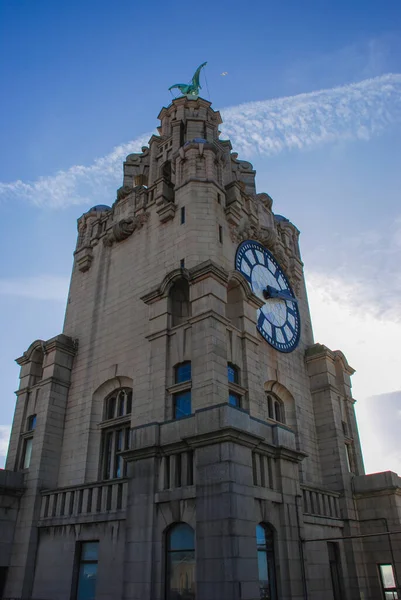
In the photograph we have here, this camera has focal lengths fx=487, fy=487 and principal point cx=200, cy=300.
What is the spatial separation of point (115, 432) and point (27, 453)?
632cm

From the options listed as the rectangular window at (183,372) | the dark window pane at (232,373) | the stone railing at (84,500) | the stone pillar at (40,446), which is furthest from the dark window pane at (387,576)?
the stone pillar at (40,446)

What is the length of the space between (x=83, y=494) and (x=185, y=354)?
25.5 ft

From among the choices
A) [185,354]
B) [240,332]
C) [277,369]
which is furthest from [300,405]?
[185,354]

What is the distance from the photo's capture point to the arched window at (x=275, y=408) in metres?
27.1

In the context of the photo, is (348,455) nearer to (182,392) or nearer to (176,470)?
(182,392)

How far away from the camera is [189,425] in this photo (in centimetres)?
1780

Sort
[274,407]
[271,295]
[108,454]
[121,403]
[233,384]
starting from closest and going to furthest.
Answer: [233,384] → [108,454] → [121,403] → [274,407] → [271,295]

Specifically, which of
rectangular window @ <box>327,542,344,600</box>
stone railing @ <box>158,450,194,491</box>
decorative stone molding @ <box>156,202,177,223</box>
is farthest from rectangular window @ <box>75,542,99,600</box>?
decorative stone molding @ <box>156,202,177,223</box>

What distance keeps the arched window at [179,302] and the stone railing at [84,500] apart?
317 inches

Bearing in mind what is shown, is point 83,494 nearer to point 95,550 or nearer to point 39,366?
point 95,550

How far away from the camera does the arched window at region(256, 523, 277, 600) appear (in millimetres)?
16453

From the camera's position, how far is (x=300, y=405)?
2866 cm

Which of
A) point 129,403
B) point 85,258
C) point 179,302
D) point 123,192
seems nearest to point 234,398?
point 179,302

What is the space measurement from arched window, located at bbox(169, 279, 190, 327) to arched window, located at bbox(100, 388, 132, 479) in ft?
15.4
